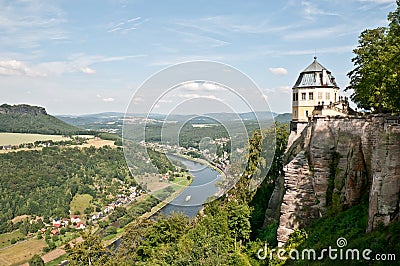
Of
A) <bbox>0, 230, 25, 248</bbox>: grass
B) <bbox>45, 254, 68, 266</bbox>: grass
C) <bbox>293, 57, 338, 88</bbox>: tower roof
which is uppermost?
<bbox>293, 57, 338, 88</bbox>: tower roof

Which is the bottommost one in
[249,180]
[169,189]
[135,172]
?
[249,180]

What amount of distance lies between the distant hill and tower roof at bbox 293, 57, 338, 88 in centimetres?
13617

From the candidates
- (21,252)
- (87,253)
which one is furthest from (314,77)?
(21,252)

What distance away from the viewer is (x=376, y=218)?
1347cm

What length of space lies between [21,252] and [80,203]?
2388cm

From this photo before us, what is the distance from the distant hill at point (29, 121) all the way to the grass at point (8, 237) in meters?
83.9

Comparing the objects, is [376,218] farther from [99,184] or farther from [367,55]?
[99,184]

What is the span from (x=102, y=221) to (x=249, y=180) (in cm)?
4285

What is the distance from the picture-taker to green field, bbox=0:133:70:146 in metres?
123

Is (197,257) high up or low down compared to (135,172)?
down

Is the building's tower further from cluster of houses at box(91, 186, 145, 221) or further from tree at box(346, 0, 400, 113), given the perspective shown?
cluster of houses at box(91, 186, 145, 221)

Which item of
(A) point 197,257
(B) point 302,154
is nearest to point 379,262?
(B) point 302,154

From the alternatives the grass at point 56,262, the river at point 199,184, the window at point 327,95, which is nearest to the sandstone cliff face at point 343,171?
the river at point 199,184

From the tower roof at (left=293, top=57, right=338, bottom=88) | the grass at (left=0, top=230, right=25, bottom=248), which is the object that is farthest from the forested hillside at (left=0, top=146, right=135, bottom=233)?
the tower roof at (left=293, top=57, right=338, bottom=88)
